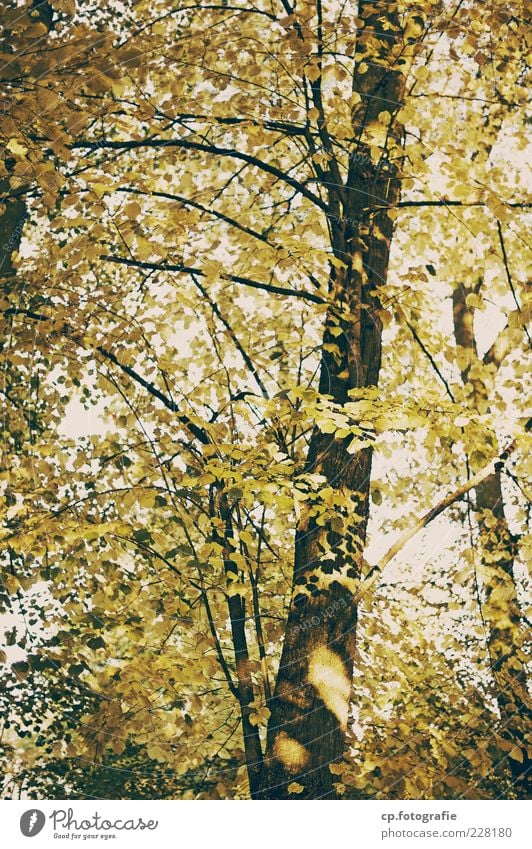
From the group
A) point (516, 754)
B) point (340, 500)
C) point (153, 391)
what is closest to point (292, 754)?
point (340, 500)

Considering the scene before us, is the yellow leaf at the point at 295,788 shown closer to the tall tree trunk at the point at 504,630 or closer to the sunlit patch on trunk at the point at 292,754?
the sunlit patch on trunk at the point at 292,754

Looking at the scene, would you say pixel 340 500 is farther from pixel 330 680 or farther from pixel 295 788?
pixel 295 788

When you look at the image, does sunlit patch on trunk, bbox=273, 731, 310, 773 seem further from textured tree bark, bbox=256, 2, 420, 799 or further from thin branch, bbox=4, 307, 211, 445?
thin branch, bbox=4, 307, 211, 445

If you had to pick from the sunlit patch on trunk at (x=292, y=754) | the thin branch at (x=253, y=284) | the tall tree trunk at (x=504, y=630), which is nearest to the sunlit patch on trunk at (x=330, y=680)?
the sunlit patch on trunk at (x=292, y=754)

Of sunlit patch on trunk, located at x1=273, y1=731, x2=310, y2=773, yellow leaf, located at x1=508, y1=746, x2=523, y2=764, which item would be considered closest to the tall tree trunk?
yellow leaf, located at x1=508, y1=746, x2=523, y2=764

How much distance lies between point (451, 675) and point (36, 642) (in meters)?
5.83

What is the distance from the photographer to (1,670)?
512 inches

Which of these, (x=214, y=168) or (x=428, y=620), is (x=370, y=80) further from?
(x=428, y=620)

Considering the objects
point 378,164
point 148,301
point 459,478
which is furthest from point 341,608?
point 459,478
